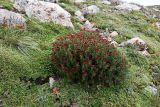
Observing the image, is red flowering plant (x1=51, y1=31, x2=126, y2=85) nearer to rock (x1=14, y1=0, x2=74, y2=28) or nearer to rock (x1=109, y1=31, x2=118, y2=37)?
rock (x1=14, y1=0, x2=74, y2=28)

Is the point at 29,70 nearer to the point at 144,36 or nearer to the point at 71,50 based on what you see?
the point at 71,50

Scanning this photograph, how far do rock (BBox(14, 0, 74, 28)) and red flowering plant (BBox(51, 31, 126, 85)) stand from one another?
11.5 ft

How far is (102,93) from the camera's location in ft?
26.8

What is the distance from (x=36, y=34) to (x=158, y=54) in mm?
4258

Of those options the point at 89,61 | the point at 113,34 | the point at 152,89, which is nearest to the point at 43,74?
the point at 89,61

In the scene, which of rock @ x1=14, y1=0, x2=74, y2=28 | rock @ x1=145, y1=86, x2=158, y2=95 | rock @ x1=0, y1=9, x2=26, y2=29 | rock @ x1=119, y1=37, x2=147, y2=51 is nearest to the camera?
rock @ x1=145, y1=86, x2=158, y2=95

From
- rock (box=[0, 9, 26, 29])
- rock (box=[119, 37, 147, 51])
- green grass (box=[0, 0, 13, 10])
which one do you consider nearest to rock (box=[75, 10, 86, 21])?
rock (box=[119, 37, 147, 51])

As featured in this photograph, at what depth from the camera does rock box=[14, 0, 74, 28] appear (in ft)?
39.2

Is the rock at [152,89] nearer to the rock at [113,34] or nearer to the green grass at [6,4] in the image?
the rock at [113,34]

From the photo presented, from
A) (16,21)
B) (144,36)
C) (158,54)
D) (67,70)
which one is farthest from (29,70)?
(144,36)

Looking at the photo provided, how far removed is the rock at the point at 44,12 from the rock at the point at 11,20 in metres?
1.15

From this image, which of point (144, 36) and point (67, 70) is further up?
point (67, 70)

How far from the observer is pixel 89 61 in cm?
787

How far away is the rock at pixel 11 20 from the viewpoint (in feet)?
33.2
